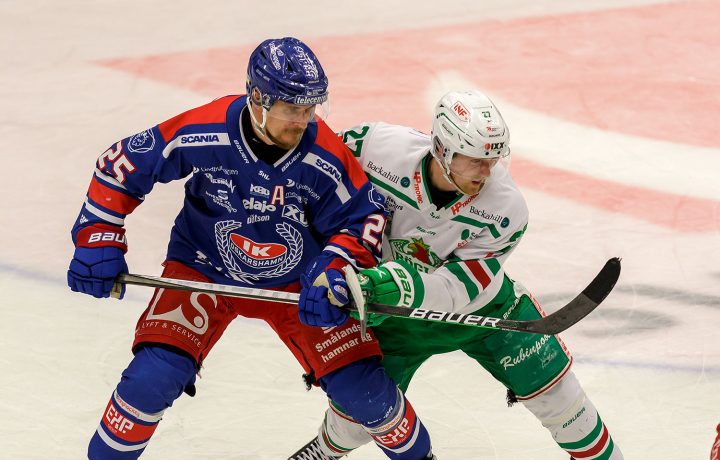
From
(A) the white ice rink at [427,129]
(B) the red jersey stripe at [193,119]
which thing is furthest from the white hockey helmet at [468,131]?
(A) the white ice rink at [427,129]

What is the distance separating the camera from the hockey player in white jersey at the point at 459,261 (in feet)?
12.1

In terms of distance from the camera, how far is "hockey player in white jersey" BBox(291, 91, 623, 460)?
3.70 meters

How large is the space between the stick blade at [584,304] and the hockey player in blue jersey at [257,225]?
1.59 feet

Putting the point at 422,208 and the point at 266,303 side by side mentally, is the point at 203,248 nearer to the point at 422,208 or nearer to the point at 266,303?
the point at 266,303

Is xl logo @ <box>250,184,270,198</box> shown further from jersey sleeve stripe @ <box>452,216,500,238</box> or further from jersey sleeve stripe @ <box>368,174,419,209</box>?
jersey sleeve stripe @ <box>452,216,500,238</box>

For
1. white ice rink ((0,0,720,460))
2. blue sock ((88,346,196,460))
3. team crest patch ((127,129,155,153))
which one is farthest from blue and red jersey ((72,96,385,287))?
white ice rink ((0,0,720,460))

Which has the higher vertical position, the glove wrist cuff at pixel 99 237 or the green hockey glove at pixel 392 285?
the green hockey glove at pixel 392 285

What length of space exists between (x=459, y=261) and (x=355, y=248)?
0.34 metres

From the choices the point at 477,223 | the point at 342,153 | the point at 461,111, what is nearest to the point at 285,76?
the point at 342,153

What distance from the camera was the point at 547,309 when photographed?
5.31 metres

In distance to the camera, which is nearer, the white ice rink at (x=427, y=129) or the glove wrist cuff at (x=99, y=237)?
the glove wrist cuff at (x=99, y=237)

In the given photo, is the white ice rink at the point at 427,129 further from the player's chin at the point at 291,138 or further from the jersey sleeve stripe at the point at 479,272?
the player's chin at the point at 291,138

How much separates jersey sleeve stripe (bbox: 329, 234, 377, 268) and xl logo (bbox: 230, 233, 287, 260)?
21 centimetres

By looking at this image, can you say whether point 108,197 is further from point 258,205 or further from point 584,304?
point 584,304
